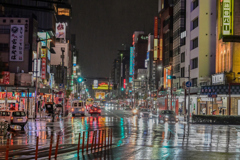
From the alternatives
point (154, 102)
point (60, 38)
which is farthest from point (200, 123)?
point (60, 38)

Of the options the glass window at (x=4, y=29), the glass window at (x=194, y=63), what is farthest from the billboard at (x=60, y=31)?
the glass window at (x=4, y=29)

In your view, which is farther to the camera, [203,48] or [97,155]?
[203,48]

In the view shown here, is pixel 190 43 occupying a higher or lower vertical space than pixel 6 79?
higher

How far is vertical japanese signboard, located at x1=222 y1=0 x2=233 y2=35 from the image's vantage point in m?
64.9

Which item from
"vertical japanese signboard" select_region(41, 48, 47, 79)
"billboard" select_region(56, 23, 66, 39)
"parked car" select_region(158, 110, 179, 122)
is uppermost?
"billboard" select_region(56, 23, 66, 39)

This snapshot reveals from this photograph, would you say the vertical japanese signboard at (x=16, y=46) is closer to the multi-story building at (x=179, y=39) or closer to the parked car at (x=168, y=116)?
the parked car at (x=168, y=116)

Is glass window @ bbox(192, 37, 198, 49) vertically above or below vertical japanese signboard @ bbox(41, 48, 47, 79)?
above

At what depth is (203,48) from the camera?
275 feet

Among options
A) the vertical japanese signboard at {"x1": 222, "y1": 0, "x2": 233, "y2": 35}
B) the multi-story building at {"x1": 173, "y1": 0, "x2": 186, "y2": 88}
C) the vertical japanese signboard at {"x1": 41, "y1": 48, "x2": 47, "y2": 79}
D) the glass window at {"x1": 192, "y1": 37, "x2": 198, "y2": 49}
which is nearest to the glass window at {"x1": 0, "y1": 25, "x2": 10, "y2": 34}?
the vertical japanese signboard at {"x1": 41, "y1": 48, "x2": 47, "y2": 79}

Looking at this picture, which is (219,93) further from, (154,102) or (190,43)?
(154,102)

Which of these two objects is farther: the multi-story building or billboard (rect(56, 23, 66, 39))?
billboard (rect(56, 23, 66, 39))

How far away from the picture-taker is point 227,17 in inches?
2576

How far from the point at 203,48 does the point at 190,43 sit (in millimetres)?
7163

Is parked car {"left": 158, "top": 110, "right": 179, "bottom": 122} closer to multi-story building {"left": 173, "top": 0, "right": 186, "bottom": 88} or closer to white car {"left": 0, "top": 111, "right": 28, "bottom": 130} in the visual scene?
white car {"left": 0, "top": 111, "right": 28, "bottom": 130}
